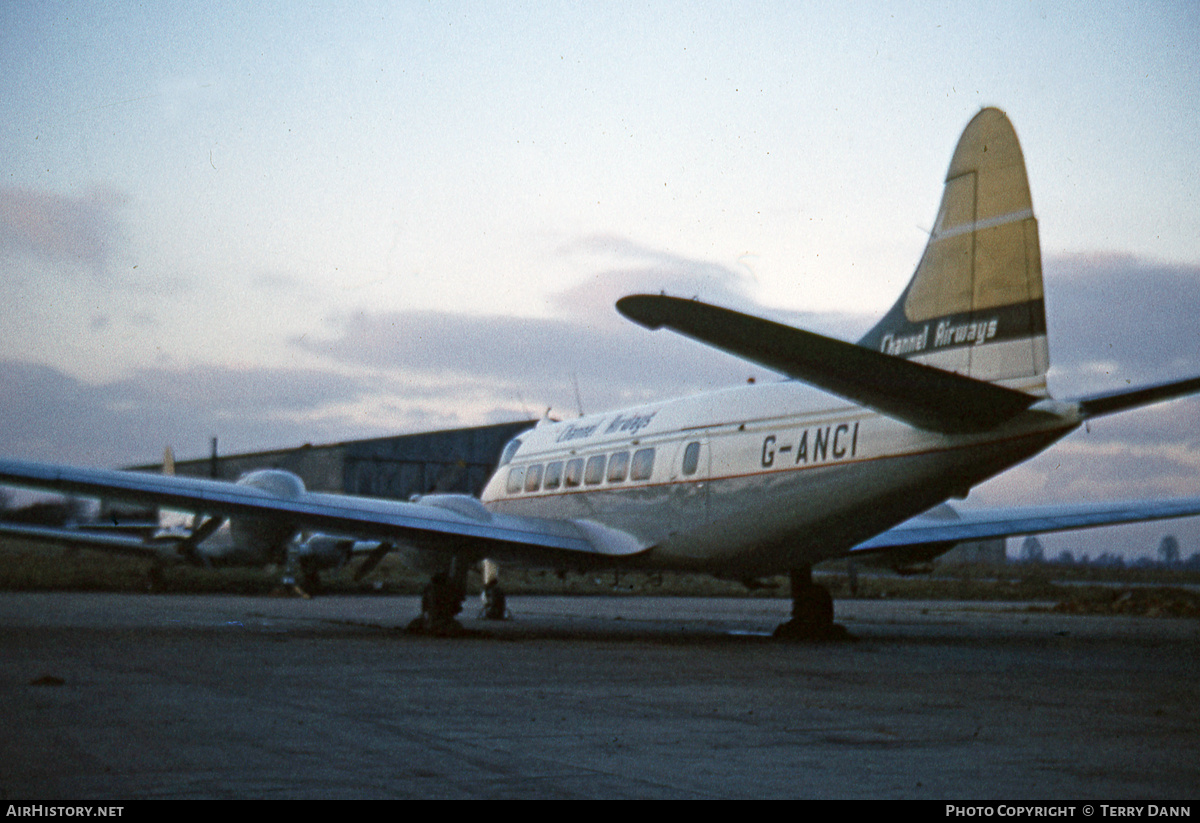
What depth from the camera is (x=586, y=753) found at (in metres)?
6.02

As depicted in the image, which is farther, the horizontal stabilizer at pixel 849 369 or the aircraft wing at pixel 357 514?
the aircraft wing at pixel 357 514

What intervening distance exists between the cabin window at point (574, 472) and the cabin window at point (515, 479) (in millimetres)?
1534

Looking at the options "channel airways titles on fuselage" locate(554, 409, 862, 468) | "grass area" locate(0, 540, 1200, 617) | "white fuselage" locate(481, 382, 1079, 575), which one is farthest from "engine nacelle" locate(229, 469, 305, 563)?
"grass area" locate(0, 540, 1200, 617)

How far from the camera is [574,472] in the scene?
17.9m

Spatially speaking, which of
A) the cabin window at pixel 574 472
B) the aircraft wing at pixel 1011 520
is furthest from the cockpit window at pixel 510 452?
the aircraft wing at pixel 1011 520

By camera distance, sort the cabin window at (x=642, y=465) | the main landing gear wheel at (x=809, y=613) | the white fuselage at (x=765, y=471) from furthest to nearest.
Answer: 1. the cabin window at (x=642, y=465)
2. the main landing gear wheel at (x=809, y=613)
3. the white fuselage at (x=765, y=471)

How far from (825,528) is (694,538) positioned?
2.06 meters

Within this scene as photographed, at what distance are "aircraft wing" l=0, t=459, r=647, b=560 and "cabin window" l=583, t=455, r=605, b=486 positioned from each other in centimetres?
67

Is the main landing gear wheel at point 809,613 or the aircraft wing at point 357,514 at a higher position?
the aircraft wing at point 357,514

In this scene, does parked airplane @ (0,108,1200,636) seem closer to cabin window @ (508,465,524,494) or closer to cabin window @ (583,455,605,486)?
cabin window @ (583,455,605,486)

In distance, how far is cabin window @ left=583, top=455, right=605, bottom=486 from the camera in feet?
56.4

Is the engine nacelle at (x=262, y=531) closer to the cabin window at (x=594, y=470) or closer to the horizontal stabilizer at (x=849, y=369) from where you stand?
the cabin window at (x=594, y=470)

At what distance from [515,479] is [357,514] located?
16.7 ft

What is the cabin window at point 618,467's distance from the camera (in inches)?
652
